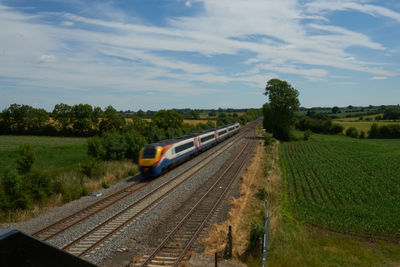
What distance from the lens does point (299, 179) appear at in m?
25.3

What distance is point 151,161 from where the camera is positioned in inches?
829

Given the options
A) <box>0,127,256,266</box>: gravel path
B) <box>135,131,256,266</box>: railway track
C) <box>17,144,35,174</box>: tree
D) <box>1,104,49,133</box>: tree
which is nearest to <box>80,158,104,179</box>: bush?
<box>0,127,256,266</box>: gravel path

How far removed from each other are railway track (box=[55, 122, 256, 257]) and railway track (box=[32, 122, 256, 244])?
1.31 m

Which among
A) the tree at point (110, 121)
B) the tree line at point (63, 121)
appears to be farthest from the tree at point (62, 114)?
the tree at point (110, 121)

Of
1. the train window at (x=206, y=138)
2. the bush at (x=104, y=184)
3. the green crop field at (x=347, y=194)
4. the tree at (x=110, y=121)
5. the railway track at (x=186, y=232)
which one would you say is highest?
the tree at (x=110, y=121)

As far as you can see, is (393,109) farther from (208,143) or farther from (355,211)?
(355,211)

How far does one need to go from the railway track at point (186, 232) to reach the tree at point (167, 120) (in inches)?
1448

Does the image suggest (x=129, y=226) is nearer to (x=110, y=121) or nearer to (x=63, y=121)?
(x=110, y=121)

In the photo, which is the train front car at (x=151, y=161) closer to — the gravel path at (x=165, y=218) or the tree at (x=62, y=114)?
the gravel path at (x=165, y=218)

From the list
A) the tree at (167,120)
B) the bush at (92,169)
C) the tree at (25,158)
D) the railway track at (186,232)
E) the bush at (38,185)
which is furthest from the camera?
the tree at (167,120)

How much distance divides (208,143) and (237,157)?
6284mm

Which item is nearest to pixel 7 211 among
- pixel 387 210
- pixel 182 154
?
pixel 182 154

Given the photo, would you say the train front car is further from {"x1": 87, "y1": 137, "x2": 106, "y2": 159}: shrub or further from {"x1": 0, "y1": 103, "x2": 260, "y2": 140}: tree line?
{"x1": 0, "y1": 103, "x2": 260, "y2": 140}: tree line

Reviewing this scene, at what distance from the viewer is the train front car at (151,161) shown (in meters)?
21.0
